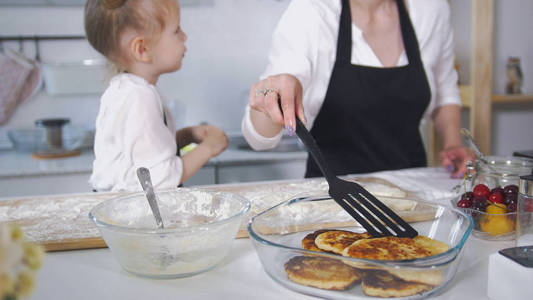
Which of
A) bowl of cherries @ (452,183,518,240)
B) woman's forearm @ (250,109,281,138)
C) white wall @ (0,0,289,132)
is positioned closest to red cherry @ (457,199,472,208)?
bowl of cherries @ (452,183,518,240)

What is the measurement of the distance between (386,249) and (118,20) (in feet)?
2.97

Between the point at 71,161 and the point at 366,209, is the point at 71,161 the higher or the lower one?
the lower one

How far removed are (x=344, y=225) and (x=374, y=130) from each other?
29.1 inches

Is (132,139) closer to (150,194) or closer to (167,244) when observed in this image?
(150,194)

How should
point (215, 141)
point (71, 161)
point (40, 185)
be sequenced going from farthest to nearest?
point (71, 161) → point (40, 185) → point (215, 141)

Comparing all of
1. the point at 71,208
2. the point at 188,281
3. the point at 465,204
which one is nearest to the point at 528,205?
the point at 465,204

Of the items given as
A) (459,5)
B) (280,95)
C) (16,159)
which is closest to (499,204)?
(280,95)

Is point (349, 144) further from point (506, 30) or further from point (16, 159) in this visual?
point (16, 159)

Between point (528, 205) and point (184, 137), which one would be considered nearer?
point (528, 205)

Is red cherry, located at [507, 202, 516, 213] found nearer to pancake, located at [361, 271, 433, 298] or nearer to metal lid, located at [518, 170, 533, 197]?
metal lid, located at [518, 170, 533, 197]

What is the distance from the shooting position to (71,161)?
1922 millimetres

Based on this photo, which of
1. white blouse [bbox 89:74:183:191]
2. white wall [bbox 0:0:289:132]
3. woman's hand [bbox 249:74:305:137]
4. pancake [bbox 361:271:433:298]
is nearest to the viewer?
pancake [bbox 361:271:433:298]

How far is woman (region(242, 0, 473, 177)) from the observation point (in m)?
1.28

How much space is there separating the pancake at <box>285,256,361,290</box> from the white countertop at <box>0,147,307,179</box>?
54.5 inches
